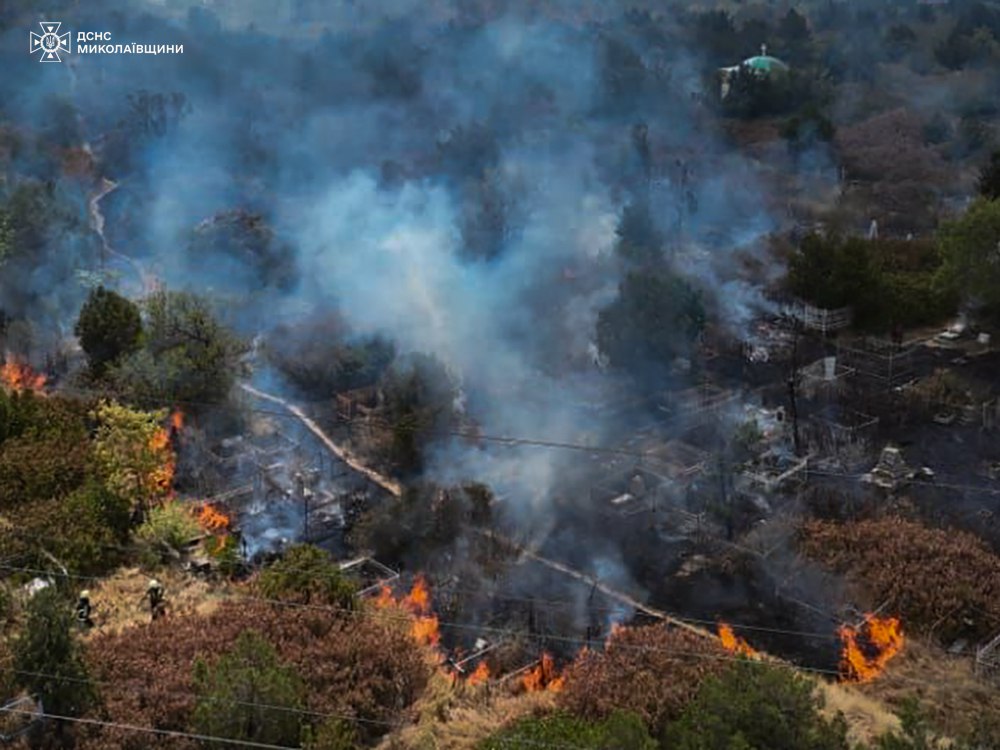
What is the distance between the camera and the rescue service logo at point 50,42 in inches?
2192

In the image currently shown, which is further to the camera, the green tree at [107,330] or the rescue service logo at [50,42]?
the rescue service logo at [50,42]

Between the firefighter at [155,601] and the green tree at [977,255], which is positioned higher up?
the green tree at [977,255]

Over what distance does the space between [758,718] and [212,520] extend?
1178cm

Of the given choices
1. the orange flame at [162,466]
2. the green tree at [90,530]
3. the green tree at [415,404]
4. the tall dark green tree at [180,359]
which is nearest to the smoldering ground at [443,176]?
the green tree at [415,404]

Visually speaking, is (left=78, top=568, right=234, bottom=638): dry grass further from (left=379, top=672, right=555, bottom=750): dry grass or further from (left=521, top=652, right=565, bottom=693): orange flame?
(left=521, top=652, right=565, bottom=693): orange flame

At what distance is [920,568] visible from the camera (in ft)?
64.8

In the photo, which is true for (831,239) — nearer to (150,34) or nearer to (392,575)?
(392,575)

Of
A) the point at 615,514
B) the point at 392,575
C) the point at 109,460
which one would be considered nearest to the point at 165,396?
the point at 109,460

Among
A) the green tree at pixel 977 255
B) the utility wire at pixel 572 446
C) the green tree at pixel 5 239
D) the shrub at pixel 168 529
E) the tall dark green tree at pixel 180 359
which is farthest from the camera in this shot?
the green tree at pixel 5 239

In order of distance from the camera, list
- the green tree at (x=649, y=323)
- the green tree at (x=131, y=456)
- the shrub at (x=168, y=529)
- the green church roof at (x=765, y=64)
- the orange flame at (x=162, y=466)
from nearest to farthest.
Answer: the shrub at (x=168, y=529), the green tree at (x=131, y=456), the orange flame at (x=162, y=466), the green tree at (x=649, y=323), the green church roof at (x=765, y=64)

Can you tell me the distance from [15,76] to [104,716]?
43.1 meters

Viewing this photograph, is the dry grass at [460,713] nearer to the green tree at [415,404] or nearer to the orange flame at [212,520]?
the orange flame at [212,520]

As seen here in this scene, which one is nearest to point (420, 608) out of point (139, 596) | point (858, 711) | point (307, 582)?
point (307, 582)

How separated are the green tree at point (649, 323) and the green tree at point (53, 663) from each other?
1483 centimetres
